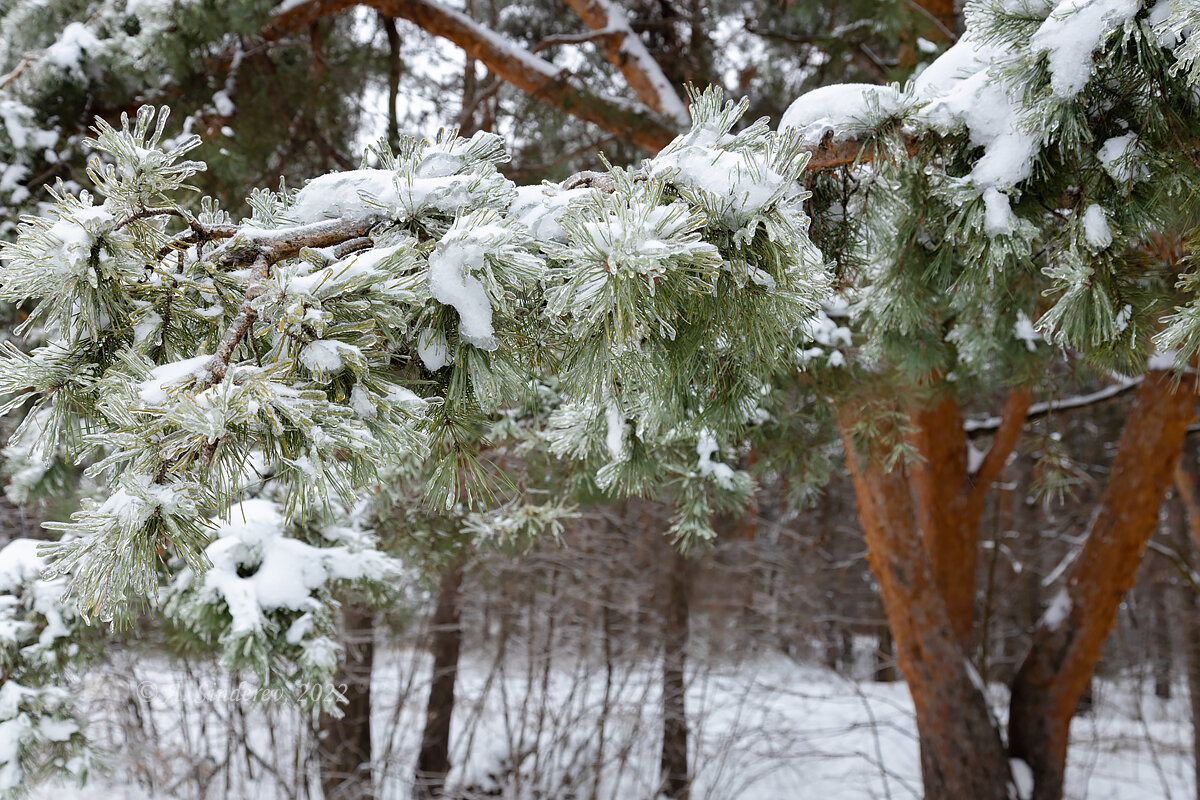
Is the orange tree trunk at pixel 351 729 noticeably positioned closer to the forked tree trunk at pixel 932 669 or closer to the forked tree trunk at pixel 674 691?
the forked tree trunk at pixel 674 691

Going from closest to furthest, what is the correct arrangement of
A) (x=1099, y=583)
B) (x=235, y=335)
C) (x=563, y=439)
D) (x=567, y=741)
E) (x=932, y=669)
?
(x=235, y=335) → (x=563, y=439) → (x=932, y=669) → (x=1099, y=583) → (x=567, y=741)

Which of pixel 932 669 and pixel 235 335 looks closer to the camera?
pixel 235 335

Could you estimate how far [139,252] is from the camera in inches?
30.2

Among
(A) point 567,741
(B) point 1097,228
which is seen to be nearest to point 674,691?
(A) point 567,741

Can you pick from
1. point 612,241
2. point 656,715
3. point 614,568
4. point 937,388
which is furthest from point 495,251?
point 614,568

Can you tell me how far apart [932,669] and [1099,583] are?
3.47ft

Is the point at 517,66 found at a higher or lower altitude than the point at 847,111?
higher

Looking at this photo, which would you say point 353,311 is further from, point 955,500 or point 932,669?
point 955,500

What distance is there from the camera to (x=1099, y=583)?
3814 mm

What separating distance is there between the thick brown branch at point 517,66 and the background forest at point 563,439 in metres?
0.01

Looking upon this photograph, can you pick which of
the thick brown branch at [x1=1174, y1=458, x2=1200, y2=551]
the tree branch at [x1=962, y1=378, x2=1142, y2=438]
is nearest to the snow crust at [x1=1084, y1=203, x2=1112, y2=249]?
the tree branch at [x1=962, y1=378, x2=1142, y2=438]

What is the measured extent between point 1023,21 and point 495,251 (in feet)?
3.15

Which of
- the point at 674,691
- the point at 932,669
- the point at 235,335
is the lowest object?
the point at 674,691

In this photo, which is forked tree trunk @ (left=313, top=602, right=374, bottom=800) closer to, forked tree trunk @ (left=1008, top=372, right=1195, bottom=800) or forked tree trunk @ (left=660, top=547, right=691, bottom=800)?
forked tree trunk @ (left=660, top=547, right=691, bottom=800)
